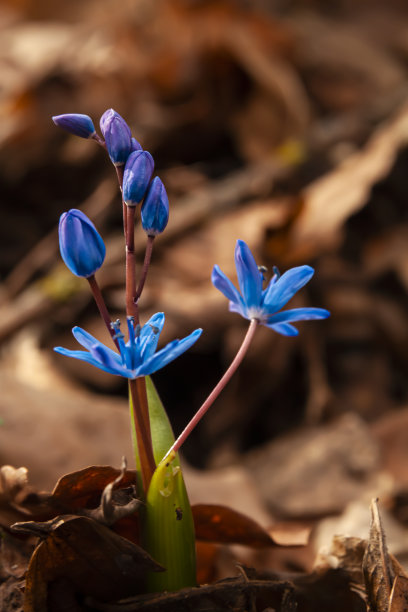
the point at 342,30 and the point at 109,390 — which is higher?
the point at 342,30

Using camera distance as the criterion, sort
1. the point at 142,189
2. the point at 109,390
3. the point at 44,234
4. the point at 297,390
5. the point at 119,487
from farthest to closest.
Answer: the point at 44,234 → the point at 297,390 → the point at 109,390 → the point at 119,487 → the point at 142,189

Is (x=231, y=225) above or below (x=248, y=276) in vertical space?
above

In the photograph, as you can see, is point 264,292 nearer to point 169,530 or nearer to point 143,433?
point 143,433

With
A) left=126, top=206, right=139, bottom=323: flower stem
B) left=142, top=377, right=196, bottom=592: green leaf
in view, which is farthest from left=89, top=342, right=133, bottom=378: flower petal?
left=142, top=377, right=196, bottom=592: green leaf

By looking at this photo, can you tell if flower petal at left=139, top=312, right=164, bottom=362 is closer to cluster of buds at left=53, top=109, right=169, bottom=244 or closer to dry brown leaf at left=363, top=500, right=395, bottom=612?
cluster of buds at left=53, top=109, right=169, bottom=244

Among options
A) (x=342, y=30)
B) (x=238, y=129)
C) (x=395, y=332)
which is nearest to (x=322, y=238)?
(x=395, y=332)

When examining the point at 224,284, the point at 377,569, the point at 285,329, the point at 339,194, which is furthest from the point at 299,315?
the point at 339,194

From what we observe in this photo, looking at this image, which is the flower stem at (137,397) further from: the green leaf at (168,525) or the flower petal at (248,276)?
the flower petal at (248,276)

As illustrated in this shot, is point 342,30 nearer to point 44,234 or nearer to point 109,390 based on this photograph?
point 44,234
